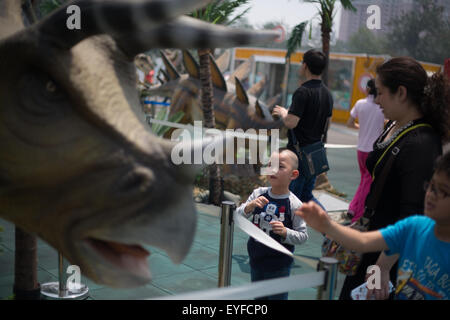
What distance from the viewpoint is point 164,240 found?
1.37 m

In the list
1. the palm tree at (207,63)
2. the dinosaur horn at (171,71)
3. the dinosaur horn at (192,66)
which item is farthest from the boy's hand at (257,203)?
the dinosaur horn at (171,71)

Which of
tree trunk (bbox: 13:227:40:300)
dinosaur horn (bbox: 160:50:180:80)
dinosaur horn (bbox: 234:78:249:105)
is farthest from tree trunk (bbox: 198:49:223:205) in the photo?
tree trunk (bbox: 13:227:40:300)

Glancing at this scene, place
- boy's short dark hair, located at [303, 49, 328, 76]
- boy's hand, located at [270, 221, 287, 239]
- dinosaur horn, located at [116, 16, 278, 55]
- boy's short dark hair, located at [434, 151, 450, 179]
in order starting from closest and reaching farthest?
dinosaur horn, located at [116, 16, 278, 55] → boy's short dark hair, located at [434, 151, 450, 179] → boy's hand, located at [270, 221, 287, 239] → boy's short dark hair, located at [303, 49, 328, 76]

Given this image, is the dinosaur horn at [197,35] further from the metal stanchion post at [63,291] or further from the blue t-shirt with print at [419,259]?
the metal stanchion post at [63,291]

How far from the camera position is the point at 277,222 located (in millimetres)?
2918

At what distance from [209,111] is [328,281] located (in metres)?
6.03

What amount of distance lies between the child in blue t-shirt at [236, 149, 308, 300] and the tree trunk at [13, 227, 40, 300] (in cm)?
153

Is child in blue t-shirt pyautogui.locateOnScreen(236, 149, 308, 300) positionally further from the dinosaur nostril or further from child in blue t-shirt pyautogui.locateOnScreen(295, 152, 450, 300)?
the dinosaur nostril

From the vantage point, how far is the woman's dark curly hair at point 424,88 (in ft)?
7.74

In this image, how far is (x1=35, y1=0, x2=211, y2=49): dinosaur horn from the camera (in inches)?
50.8

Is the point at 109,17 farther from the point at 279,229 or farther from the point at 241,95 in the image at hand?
the point at 241,95

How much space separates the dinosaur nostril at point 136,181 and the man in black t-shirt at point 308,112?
3.08 m

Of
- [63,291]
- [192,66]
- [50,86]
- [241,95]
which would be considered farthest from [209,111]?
[50,86]
